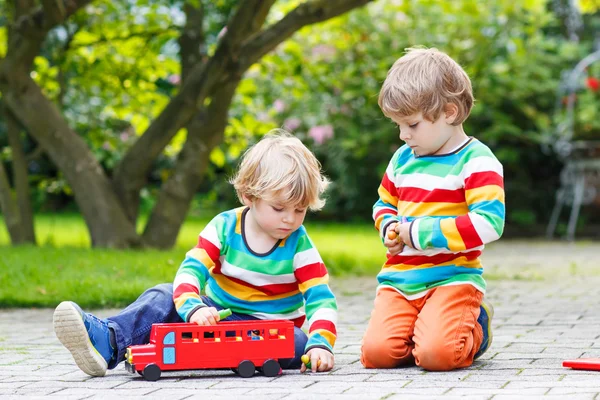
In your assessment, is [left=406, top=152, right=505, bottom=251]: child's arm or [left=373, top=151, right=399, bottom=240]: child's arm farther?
[left=373, top=151, right=399, bottom=240]: child's arm

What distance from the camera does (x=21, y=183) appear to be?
28.7ft

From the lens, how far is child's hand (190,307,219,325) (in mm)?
3309

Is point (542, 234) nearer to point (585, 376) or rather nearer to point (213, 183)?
point (213, 183)

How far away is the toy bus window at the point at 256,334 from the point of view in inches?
133

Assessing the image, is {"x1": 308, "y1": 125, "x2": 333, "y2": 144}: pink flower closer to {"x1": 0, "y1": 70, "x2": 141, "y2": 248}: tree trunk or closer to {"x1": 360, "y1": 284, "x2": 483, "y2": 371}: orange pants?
{"x1": 0, "y1": 70, "x2": 141, "y2": 248}: tree trunk

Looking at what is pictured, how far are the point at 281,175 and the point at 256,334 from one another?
557 mm

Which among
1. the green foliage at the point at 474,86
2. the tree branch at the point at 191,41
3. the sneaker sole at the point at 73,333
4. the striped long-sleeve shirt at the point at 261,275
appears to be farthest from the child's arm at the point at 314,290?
the green foliage at the point at 474,86

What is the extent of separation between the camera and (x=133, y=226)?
8031mm

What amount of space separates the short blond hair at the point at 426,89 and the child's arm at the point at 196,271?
30.2 inches

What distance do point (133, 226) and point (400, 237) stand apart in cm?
480

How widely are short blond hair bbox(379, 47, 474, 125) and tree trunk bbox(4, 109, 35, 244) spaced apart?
5847 millimetres

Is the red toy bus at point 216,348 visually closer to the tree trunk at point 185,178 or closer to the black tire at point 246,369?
the black tire at point 246,369

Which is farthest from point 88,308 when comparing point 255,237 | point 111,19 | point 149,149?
point 111,19

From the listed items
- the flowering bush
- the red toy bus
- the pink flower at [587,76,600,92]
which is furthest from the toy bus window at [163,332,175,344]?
the pink flower at [587,76,600,92]
